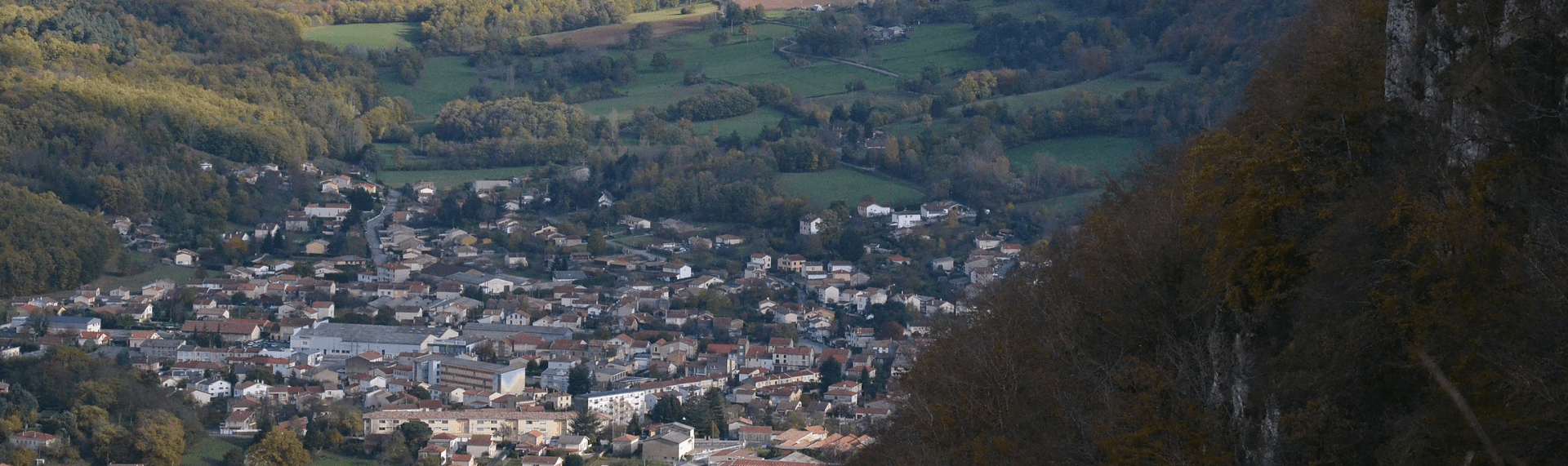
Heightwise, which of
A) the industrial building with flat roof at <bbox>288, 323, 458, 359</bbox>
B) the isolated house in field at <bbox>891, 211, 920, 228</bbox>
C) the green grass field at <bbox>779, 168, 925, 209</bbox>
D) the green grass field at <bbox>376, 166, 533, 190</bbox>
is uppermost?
the industrial building with flat roof at <bbox>288, 323, 458, 359</bbox>

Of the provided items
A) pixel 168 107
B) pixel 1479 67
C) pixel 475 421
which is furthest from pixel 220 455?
pixel 168 107

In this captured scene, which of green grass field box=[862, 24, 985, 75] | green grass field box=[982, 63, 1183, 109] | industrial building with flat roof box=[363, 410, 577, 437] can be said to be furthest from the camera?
green grass field box=[862, 24, 985, 75]

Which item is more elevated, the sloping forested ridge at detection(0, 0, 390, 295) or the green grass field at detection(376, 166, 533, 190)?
the sloping forested ridge at detection(0, 0, 390, 295)

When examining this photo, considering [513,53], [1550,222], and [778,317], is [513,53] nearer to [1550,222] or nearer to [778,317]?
[778,317]

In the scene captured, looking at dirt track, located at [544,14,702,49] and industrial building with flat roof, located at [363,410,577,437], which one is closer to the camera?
industrial building with flat roof, located at [363,410,577,437]

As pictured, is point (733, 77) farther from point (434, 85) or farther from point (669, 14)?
point (669, 14)

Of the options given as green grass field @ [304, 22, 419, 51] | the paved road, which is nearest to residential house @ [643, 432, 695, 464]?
the paved road

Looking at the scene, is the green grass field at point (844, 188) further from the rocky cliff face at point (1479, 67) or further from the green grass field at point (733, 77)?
the rocky cliff face at point (1479, 67)

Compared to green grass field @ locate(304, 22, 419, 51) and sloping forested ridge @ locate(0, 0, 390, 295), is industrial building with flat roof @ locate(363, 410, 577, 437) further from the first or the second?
green grass field @ locate(304, 22, 419, 51)
